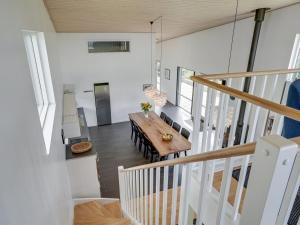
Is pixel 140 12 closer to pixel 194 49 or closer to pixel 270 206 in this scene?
pixel 194 49

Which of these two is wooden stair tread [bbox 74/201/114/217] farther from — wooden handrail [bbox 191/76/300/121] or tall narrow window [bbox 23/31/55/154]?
wooden handrail [bbox 191/76/300/121]

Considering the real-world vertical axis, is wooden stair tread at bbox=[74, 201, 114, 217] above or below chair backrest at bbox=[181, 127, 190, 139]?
below

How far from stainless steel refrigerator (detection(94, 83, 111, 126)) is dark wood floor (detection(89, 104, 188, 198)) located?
0.31m

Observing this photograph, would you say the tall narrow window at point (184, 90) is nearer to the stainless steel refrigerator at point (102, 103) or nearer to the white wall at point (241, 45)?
the white wall at point (241, 45)

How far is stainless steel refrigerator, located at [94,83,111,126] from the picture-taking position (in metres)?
8.02

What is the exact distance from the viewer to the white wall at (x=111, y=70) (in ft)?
24.4

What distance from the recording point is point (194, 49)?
7.67m

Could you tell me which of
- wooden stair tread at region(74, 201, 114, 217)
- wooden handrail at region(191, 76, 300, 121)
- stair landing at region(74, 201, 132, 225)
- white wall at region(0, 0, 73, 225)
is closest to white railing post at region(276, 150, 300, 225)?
wooden handrail at region(191, 76, 300, 121)

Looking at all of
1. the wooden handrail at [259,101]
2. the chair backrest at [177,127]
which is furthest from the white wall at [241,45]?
the wooden handrail at [259,101]

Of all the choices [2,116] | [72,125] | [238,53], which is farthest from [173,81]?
[2,116]

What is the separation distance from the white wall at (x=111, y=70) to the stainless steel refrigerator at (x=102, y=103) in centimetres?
16

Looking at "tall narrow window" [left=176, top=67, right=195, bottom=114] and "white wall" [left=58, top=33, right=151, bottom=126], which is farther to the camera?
"tall narrow window" [left=176, top=67, right=195, bottom=114]

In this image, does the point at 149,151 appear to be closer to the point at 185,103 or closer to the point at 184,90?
the point at 185,103

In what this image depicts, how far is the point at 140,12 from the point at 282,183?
14.5 ft
